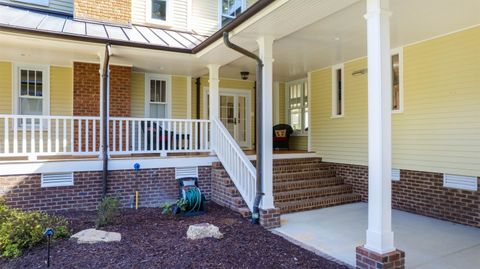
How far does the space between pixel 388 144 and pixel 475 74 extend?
127 inches

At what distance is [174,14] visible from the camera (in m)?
9.27

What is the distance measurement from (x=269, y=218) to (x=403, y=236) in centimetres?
215

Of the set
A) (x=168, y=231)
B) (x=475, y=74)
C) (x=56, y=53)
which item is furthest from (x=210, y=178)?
(x=475, y=74)

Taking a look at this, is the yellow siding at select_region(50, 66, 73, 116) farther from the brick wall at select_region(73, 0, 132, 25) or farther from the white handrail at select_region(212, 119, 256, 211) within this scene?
the white handrail at select_region(212, 119, 256, 211)

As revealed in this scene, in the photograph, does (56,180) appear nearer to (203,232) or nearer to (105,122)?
(105,122)

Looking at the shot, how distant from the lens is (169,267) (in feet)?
12.1

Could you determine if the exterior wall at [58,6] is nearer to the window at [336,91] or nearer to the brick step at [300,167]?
the brick step at [300,167]

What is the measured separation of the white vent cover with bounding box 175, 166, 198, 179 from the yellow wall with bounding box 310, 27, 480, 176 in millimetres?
3990

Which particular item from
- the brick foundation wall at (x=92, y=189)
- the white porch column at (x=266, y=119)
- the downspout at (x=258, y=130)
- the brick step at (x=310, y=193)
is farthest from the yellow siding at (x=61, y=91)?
the brick step at (x=310, y=193)

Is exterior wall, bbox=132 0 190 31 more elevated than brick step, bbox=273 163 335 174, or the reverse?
exterior wall, bbox=132 0 190 31

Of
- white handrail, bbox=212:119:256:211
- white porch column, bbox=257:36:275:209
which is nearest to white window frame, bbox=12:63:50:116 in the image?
white handrail, bbox=212:119:256:211

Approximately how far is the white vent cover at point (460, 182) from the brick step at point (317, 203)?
205 cm

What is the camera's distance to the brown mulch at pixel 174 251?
3802 mm

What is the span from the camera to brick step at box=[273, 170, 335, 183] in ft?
24.2
